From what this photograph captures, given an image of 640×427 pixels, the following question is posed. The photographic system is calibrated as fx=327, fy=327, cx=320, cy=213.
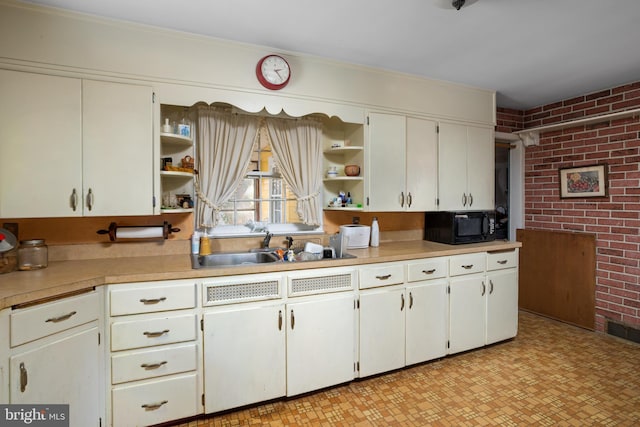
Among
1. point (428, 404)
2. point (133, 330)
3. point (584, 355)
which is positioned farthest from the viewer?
point (584, 355)

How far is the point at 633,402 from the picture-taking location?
7.16 ft

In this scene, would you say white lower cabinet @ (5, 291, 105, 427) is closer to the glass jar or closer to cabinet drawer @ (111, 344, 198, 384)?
cabinet drawer @ (111, 344, 198, 384)

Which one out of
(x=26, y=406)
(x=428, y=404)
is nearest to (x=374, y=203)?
(x=428, y=404)

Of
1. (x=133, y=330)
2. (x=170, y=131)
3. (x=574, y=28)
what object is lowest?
(x=133, y=330)

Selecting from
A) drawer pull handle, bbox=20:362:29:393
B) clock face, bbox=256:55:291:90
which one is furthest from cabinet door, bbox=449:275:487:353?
drawer pull handle, bbox=20:362:29:393

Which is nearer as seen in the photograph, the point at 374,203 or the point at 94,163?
the point at 94,163

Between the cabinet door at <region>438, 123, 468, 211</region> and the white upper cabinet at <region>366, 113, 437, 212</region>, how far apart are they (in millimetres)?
81

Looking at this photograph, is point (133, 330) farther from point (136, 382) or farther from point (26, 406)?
point (26, 406)

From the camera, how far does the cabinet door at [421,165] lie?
2.91m

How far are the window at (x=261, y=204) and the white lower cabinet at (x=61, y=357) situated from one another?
1101 millimetres

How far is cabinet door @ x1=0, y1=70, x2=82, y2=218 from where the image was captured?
6.04 feet

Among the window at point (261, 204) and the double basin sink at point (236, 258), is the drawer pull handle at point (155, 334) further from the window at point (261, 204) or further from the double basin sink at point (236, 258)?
the window at point (261, 204)

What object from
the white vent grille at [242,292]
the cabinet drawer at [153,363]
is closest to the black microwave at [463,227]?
the white vent grille at [242,292]

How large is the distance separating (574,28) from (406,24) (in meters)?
1.10
